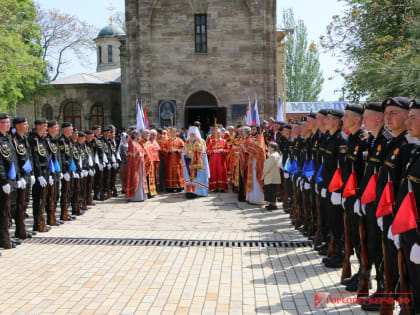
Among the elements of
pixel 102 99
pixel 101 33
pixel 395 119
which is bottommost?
pixel 395 119

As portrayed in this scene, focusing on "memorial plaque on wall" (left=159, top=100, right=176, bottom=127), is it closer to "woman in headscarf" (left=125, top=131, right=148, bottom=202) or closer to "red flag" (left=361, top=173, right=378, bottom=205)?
"woman in headscarf" (left=125, top=131, right=148, bottom=202)

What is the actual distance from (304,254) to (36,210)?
5455mm

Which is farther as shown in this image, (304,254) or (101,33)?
(101,33)

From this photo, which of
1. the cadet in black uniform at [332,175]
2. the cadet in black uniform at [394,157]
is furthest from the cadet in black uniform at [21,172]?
the cadet in black uniform at [394,157]

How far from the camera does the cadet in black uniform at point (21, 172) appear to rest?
27.8 ft

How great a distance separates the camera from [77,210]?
36.9 feet

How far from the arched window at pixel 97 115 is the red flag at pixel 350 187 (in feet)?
92.5

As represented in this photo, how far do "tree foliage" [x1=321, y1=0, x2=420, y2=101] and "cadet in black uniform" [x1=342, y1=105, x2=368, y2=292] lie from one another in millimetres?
7499

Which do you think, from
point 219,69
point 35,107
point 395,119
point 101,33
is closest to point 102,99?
point 35,107

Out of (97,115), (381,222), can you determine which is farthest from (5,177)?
(97,115)

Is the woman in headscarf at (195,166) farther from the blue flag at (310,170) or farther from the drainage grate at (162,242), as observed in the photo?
the blue flag at (310,170)

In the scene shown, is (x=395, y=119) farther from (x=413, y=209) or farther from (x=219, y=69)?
(x=219, y=69)

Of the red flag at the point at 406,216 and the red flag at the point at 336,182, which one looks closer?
the red flag at the point at 406,216

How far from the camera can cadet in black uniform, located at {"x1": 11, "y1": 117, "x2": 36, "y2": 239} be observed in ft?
27.8
